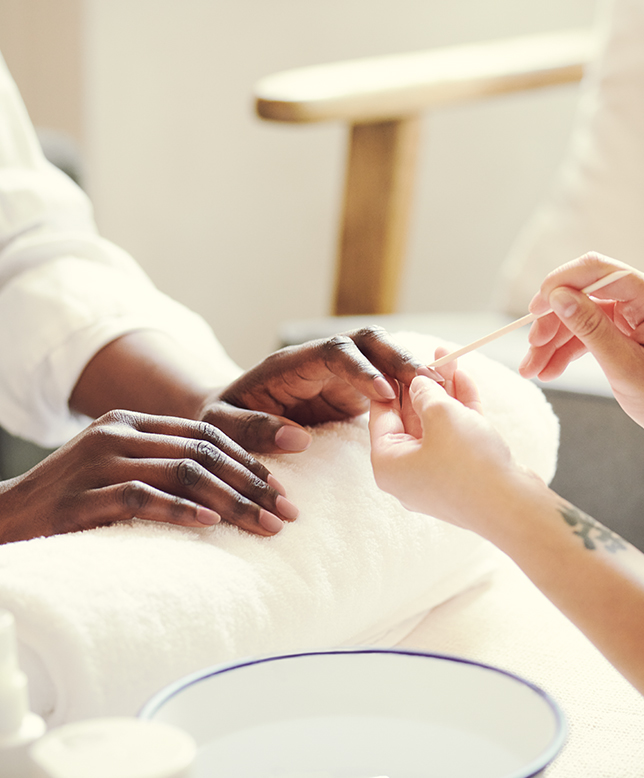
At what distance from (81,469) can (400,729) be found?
9.4 inches

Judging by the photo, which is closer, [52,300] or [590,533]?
[590,533]

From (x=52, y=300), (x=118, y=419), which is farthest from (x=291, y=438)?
(x=52, y=300)

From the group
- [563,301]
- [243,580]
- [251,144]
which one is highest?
[563,301]

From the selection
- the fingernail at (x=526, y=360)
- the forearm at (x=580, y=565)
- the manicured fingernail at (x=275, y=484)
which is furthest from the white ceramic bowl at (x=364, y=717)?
the fingernail at (x=526, y=360)

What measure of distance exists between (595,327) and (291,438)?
0.61 feet

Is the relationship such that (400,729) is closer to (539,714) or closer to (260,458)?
(539,714)

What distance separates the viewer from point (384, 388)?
499mm

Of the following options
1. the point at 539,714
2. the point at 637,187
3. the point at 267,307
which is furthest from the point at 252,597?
the point at 267,307

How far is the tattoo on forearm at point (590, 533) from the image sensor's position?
0.38 meters

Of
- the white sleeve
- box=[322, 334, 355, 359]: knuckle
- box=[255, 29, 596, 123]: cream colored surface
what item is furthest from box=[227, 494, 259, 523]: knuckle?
box=[255, 29, 596, 123]: cream colored surface

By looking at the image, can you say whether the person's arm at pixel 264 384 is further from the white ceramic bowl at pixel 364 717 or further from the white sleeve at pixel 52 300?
the white ceramic bowl at pixel 364 717

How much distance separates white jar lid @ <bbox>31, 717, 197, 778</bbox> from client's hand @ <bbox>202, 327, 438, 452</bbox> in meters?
0.28

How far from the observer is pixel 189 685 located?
0.31 m

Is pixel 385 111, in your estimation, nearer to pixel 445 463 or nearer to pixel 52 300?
pixel 52 300
